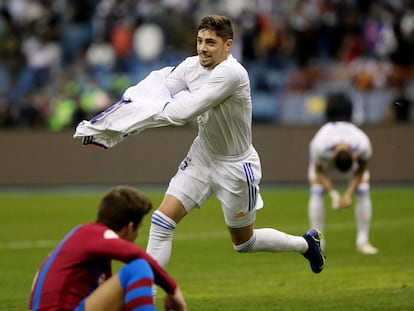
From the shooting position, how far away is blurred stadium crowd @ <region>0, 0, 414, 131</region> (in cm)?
2250

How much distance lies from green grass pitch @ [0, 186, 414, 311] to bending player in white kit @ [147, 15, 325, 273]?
0.91 metres

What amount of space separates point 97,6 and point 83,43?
4.39ft

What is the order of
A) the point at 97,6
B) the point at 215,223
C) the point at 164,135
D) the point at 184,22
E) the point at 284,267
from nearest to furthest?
the point at 284,267 → the point at 215,223 → the point at 164,135 → the point at 184,22 → the point at 97,6

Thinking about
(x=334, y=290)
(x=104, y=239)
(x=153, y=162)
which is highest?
(x=104, y=239)

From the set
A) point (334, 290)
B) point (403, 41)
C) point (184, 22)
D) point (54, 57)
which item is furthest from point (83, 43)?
point (334, 290)

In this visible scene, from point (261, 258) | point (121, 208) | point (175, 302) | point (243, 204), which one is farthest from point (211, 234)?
point (121, 208)

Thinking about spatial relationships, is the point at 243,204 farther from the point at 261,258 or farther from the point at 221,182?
the point at 261,258

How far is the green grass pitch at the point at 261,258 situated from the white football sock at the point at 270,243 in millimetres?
492

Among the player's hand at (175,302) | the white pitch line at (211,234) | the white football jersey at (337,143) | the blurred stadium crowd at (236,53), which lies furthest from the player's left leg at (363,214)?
the blurred stadium crowd at (236,53)

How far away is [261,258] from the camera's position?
1325 centimetres

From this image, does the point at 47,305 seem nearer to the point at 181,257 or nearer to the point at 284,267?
the point at 284,267

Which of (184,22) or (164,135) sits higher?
(184,22)

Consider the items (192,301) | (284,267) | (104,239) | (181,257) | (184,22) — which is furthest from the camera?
(184,22)

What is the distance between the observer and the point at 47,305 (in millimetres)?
5984
